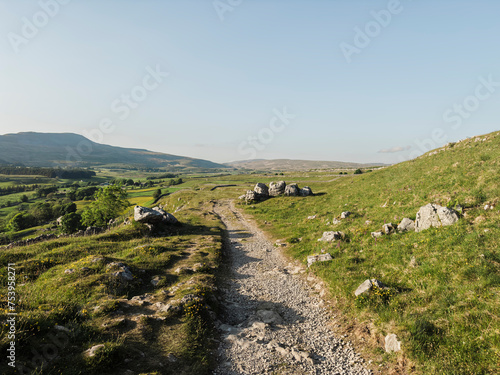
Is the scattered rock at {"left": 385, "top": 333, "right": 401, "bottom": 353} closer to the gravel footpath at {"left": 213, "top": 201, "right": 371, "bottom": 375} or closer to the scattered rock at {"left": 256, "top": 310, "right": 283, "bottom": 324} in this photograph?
the gravel footpath at {"left": 213, "top": 201, "right": 371, "bottom": 375}

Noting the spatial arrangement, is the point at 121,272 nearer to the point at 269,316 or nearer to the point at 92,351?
the point at 92,351

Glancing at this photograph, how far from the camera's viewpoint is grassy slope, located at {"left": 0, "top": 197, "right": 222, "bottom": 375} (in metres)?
8.61

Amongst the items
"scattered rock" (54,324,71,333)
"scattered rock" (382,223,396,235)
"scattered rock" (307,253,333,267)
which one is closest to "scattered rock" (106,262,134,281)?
"scattered rock" (54,324,71,333)

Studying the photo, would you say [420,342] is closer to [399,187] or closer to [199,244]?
[199,244]

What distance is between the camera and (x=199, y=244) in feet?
88.9

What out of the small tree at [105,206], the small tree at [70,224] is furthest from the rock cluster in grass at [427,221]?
the small tree at [70,224]

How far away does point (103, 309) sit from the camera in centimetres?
1191

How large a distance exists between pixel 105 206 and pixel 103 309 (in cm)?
5740

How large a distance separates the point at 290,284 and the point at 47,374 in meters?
14.7

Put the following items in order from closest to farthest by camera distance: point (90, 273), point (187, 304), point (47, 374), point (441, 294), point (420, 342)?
point (47, 374), point (420, 342), point (441, 294), point (187, 304), point (90, 273)

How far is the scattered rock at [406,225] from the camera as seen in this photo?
1796cm

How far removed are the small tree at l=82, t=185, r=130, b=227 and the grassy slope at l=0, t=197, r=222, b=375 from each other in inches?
1649

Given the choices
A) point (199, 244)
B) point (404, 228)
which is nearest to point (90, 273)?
point (199, 244)

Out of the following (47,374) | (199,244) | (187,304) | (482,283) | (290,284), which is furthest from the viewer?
(199,244)
